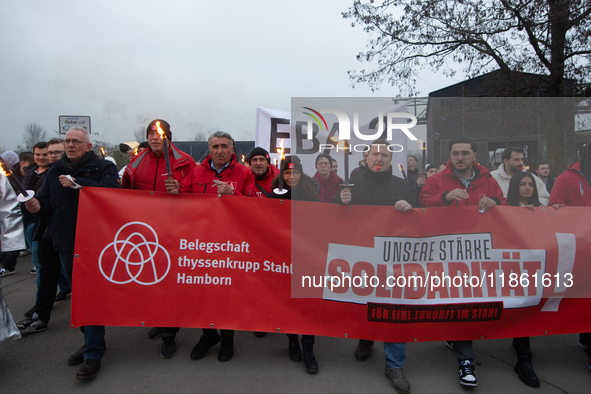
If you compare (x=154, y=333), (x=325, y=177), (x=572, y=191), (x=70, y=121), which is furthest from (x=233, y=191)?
(x=70, y=121)

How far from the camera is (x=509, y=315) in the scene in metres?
2.96

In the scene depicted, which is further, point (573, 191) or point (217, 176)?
point (217, 176)

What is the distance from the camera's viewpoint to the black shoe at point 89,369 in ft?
9.44

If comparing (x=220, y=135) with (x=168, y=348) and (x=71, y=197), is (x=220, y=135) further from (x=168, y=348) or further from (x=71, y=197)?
(x=168, y=348)

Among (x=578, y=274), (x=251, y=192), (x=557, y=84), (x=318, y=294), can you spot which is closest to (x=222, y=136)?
(x=251, y=192)

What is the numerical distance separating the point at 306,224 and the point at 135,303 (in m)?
1.59

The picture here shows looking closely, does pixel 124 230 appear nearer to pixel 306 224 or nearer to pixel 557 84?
pixel 306 224

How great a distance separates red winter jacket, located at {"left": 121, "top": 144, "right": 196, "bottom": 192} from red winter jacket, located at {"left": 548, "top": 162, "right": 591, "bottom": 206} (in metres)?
3.62

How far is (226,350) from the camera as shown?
3.26 m

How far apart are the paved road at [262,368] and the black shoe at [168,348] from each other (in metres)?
0.05

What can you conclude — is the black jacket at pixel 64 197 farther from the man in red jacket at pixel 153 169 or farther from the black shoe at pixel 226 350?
the black shoe at pixel 226 350

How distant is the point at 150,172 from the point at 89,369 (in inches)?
69.8

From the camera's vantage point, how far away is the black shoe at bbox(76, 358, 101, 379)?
113 inches

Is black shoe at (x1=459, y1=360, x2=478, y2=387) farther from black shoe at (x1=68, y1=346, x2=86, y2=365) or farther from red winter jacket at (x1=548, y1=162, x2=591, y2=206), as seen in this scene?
black shoe at (x1=68, y1=346, x2=86, y2=365)
